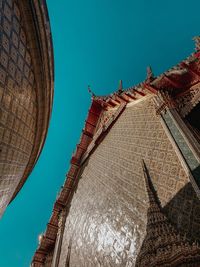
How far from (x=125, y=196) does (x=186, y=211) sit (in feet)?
6.59

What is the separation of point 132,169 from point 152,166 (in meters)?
0.86

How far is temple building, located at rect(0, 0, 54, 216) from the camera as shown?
144 inches

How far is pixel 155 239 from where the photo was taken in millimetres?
3195

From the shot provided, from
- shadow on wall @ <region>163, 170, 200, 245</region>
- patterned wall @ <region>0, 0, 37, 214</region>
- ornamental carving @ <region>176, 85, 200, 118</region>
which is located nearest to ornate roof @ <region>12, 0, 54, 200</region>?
patterned wall @ <region>0, 0, 37, 214</region>

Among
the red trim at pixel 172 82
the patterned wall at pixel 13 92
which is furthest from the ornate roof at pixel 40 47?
the red trim at pixel 172 82

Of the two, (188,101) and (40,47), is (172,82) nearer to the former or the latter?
(188,101)

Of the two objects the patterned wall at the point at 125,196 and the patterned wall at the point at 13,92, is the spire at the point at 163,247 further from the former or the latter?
the patterned wall at the point at 13,92

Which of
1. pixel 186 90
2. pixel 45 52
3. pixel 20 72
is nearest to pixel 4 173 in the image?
pixel 20 72

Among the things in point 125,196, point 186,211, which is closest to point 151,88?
point 125,196

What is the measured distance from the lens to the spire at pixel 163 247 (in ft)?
8.70

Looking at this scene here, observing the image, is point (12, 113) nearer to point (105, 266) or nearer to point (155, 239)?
point (155, 239)

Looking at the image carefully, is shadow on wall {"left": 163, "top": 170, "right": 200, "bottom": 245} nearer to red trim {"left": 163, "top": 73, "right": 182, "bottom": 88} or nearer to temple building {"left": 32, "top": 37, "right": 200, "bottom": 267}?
temple building {"left": 32, "top": 37, "right": 200, "bottom": 267}

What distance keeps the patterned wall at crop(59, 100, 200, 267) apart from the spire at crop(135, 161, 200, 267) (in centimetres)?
19

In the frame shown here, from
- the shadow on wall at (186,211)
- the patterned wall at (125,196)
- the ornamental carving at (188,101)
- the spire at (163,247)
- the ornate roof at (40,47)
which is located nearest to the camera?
the spire at (163,247)
